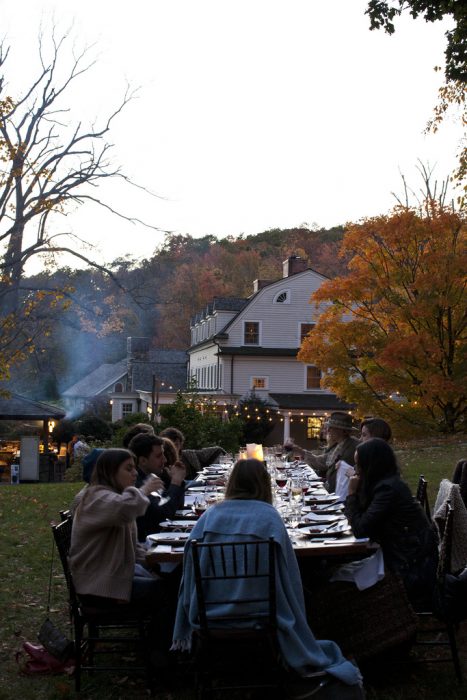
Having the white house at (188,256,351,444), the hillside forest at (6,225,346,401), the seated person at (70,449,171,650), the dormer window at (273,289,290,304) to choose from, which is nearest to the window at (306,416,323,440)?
the white house at (188,256,351,444)

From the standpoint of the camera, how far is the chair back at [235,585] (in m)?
4.44

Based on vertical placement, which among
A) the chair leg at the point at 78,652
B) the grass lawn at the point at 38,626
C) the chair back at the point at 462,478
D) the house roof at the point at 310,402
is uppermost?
the house roof at the point at 310,402

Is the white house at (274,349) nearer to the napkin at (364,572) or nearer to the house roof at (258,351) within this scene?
the house roof at (258,351)

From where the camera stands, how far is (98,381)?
63875 millimetres

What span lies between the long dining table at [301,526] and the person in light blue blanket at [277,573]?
629 millimetres

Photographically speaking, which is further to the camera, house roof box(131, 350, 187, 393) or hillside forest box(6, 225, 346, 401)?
hillside forest box(6, 225, 346, 401)

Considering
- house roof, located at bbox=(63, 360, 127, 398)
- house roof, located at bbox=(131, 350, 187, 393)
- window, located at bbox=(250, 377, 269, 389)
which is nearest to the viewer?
window, located at bbox=(250, 377, 269, 389)

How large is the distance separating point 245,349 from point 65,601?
34.2 metres

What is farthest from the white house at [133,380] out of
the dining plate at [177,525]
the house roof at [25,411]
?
the dining plate at [177,525]

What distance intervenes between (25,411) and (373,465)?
28189 millimetres

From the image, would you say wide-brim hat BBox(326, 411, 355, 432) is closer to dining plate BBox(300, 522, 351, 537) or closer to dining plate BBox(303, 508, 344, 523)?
dining plate BBox(303, 508, 344, 523)

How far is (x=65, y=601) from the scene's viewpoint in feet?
25.9

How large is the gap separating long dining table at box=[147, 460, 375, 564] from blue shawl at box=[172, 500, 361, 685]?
24.4 inches

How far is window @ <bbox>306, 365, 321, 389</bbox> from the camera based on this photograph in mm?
42594
